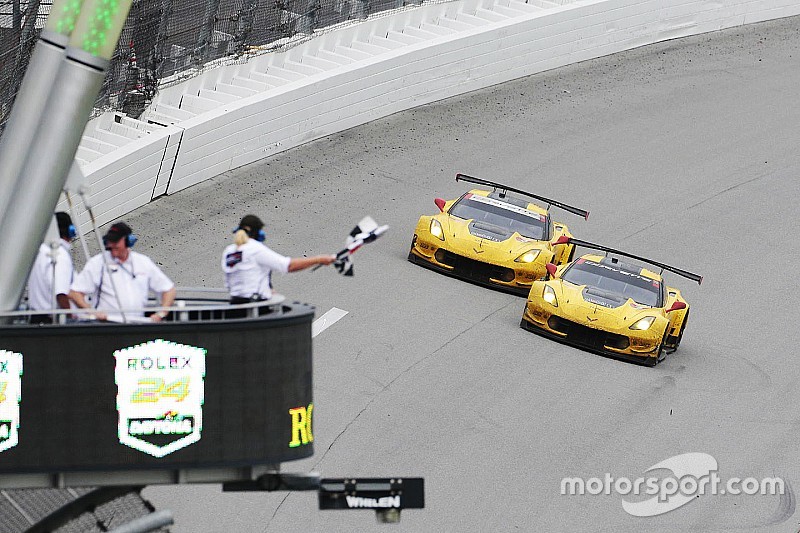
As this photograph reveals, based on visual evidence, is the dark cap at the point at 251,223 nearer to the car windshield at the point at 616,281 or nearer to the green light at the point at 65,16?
the green light at the point at 65,16

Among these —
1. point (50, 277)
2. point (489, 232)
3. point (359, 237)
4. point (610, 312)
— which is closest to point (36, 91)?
point (50, 277)

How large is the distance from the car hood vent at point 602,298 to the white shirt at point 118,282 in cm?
1042

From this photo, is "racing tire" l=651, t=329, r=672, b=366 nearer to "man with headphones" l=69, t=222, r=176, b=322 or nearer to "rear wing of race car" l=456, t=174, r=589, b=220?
"rear wing of race car" l=456, t=174, r=589, b=220

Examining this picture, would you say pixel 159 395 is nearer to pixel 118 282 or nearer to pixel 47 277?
pixel 118 282

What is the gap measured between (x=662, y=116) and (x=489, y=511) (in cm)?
1772

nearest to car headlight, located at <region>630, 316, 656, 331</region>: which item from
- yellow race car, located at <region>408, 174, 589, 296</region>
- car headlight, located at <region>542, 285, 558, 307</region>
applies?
car headlight, located at <region>542, 285, 558, 307</region>

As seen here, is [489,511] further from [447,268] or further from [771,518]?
[447,268]

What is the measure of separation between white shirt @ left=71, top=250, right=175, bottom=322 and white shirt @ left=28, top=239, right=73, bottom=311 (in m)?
0.23

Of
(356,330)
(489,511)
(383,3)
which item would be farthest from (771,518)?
(383,3)

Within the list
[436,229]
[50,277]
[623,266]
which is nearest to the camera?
[50,277]

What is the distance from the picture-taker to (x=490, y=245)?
22.4 meters

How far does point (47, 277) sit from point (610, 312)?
10.7 meters

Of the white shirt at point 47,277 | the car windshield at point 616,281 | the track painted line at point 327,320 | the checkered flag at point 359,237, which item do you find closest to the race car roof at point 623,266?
the car windshield at point 616,281

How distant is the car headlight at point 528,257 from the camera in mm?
22344
